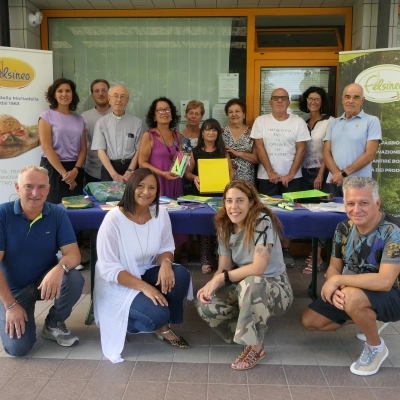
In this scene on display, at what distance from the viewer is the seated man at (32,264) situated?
111 inches

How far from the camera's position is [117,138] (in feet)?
15.2

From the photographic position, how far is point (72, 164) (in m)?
4.64

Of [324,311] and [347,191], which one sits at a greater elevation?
[347,191]

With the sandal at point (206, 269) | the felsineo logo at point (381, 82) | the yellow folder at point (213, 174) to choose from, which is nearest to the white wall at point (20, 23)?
the yellow folder at point (213, 174)

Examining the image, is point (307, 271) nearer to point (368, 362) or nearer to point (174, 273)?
point (368, 362)

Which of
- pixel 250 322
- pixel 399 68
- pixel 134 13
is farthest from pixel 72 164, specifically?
pixel 399 68

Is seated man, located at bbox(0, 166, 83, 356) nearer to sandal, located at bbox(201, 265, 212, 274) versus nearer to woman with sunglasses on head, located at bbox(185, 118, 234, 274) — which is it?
woman with sunglasses on head, located at bbox(185, 118, 234, 274)

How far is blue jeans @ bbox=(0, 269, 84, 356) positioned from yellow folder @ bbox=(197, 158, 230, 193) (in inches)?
57.0

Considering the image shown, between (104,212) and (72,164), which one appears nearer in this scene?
(104,212)

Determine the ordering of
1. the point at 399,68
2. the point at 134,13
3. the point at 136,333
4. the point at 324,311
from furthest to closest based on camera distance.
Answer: the point at 134,13 → the point at 399,68 → the point at 136,333 → the point at 324,311

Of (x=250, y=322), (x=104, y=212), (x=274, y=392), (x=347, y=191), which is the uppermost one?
(x=347, y=191)

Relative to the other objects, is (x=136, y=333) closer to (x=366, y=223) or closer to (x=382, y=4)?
(x=366, y=223)

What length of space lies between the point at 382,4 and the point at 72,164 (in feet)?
11.9

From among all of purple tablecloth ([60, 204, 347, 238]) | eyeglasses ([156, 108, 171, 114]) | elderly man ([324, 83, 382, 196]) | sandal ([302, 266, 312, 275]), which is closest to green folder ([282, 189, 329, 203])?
purple tablecloth ([60, 204, 347, 238])
